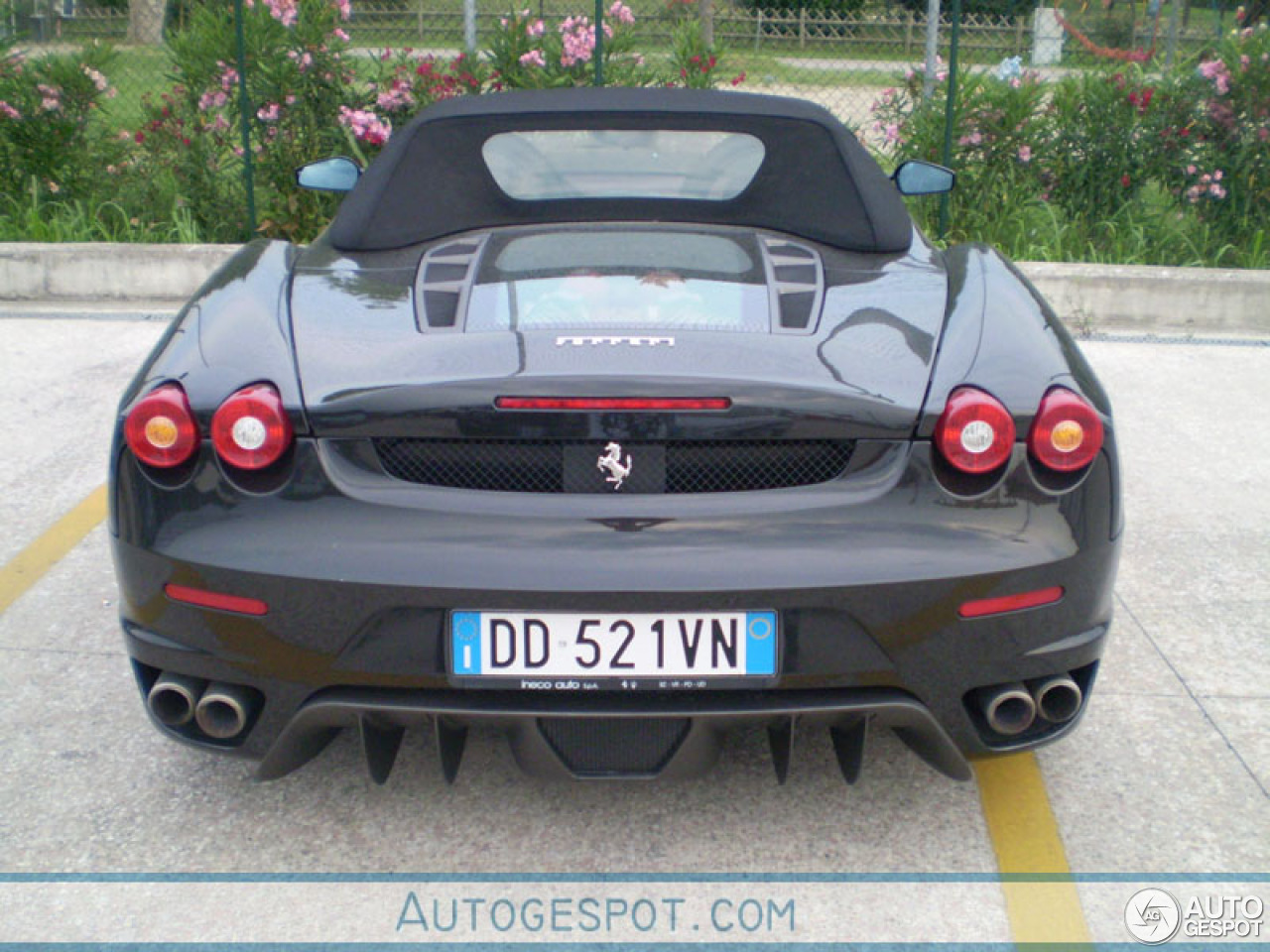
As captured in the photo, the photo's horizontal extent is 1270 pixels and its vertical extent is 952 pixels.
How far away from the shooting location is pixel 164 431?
2.41m

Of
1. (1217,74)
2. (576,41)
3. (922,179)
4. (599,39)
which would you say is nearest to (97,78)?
(576,41)

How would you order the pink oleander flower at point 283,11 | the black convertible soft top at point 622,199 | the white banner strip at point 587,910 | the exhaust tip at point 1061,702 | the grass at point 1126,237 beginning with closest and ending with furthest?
1. the white banner strip at point 587,910
2. the exhaust tip at point 1061,702
3. the black convertible soft top at point 622,199
4. the grass at point 1126,237
5. the pink oleander flower at point 283,11

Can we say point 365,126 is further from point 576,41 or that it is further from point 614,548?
point 614,548

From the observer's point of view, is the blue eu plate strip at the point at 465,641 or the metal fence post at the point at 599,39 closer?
the blue eu plate strip at the point at 465,641

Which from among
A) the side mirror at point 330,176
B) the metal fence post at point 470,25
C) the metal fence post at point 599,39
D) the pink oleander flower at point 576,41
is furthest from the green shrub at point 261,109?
the side mirror at point 330,176

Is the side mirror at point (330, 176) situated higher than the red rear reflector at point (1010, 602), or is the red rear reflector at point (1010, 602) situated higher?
the side mirror at point (330, 176)

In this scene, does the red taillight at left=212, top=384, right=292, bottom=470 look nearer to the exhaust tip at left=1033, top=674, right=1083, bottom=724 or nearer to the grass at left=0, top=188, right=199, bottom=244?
the exhaust tip at left=1033, top=674, right=1083, bottom=724

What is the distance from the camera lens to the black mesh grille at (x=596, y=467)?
7.72 ft

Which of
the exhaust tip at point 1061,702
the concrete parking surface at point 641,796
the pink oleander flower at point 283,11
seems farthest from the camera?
the pink oleander flower at point 283,11

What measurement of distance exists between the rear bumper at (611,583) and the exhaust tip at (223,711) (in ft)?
0.12

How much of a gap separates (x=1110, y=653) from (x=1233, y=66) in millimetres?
5437

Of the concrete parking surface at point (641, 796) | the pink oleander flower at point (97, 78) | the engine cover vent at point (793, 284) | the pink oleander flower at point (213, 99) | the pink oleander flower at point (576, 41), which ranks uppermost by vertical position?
the pink oleander flower at point (576, 41)

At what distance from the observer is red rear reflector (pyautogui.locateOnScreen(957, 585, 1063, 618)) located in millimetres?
2344

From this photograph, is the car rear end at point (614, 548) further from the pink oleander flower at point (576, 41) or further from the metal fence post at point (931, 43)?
the metal fence post at point (931, 43)
